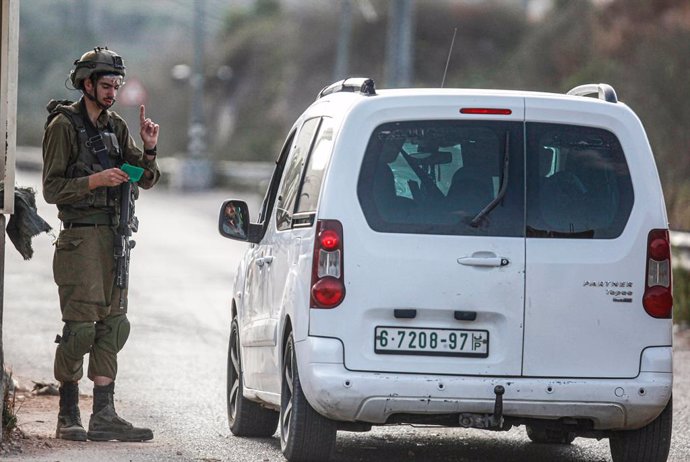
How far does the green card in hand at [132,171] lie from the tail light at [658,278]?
2.55 metres

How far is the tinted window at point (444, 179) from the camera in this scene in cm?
709

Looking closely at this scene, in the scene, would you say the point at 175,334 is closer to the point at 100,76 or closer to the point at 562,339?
the point at 100,76

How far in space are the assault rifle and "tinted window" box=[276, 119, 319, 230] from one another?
0.75m

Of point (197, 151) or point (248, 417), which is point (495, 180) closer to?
point (248, 417)

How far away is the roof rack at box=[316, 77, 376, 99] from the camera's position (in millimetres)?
7328

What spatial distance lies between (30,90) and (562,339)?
104 meters

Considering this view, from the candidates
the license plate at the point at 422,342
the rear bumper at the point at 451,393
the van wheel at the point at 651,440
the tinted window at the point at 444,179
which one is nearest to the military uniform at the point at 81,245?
the rear bumper at the point at 451,393

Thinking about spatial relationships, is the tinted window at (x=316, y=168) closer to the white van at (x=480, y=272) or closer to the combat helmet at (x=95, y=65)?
the white van at (x=480, y=272)

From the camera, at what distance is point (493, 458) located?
8.17 m

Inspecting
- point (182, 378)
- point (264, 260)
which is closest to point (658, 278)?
point (264, 260)

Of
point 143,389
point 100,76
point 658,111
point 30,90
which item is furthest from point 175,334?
point 30,90

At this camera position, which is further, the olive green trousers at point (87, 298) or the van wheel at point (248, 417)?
the van wheel at point (248, 417)

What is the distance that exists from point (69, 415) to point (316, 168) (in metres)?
1.92

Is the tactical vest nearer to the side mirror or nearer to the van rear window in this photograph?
the side mirror
